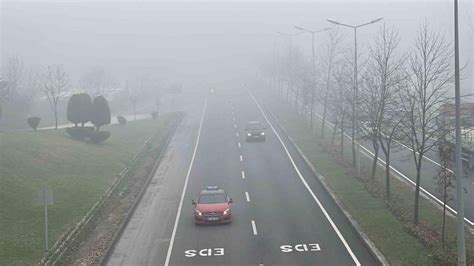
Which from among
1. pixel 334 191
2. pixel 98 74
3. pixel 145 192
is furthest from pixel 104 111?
pixel 98 74

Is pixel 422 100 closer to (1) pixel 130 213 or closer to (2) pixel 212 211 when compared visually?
(2) pixel 212 211

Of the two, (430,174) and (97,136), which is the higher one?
(97,136)

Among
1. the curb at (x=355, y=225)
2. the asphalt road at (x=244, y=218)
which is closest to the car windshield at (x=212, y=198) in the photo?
the asphalt road at (x=244, y=218)

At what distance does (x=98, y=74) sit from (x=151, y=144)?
51.5 metres

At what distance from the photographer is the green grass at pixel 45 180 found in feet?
69.1

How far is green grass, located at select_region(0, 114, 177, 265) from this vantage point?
2106 cm

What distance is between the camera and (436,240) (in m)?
20.5

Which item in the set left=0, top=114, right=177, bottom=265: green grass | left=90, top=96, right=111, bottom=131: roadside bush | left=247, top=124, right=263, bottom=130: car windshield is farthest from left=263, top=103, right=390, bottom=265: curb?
left=90, top=96, right=111, bottom=131: roadside bush

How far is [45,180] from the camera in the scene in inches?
1158

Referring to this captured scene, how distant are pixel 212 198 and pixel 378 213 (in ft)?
23.7

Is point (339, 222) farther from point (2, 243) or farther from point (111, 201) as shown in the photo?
point (2, 243)

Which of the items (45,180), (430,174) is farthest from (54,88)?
(430,174)

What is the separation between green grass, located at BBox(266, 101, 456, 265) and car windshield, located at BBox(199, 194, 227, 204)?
5.61 meters

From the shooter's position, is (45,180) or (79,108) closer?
(45,180)
